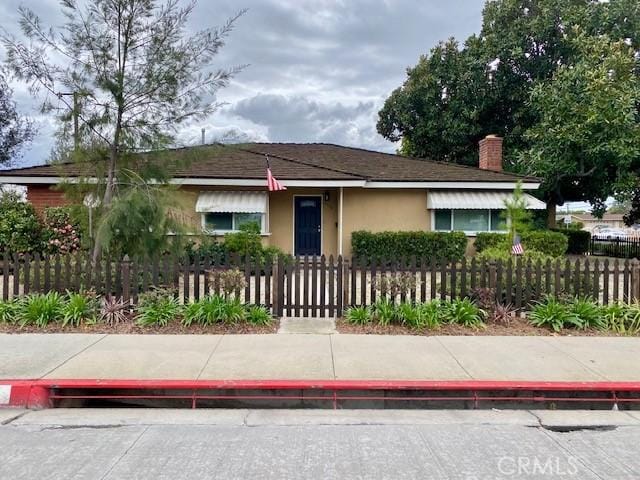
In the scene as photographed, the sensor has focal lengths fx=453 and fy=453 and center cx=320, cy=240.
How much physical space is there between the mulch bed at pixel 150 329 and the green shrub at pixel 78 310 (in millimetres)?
120

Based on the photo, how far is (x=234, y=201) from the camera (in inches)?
571

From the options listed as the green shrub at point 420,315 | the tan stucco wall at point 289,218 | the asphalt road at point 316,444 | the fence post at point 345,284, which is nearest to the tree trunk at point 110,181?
the fence post at point 345,284

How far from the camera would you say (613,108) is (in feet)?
52.5

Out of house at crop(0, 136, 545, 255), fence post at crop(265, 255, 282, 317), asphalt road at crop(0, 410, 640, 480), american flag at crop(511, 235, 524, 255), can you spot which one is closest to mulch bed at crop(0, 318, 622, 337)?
fence post at crop(265, 255, 282, 317)

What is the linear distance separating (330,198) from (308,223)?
118 centimetres

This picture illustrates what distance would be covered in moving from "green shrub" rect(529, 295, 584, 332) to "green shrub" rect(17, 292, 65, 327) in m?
7.71

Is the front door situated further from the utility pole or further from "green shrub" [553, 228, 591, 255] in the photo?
"green shrub" [553, 228, 591, 255]

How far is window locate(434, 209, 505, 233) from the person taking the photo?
1555cm

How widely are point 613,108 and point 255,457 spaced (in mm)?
17689

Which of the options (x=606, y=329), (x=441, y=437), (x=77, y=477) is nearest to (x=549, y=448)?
(x=441, y=437)

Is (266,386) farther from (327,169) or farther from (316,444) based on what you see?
(327,169)

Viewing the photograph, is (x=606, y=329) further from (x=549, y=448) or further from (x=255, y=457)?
(x=255, y=457)

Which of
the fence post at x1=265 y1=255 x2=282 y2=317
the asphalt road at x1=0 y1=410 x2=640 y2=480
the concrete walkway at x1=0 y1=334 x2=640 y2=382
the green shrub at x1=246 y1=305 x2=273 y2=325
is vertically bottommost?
the asphalt road at x1=0 y1=410 x2=640 y2=480

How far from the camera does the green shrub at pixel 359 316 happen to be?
7418mm
